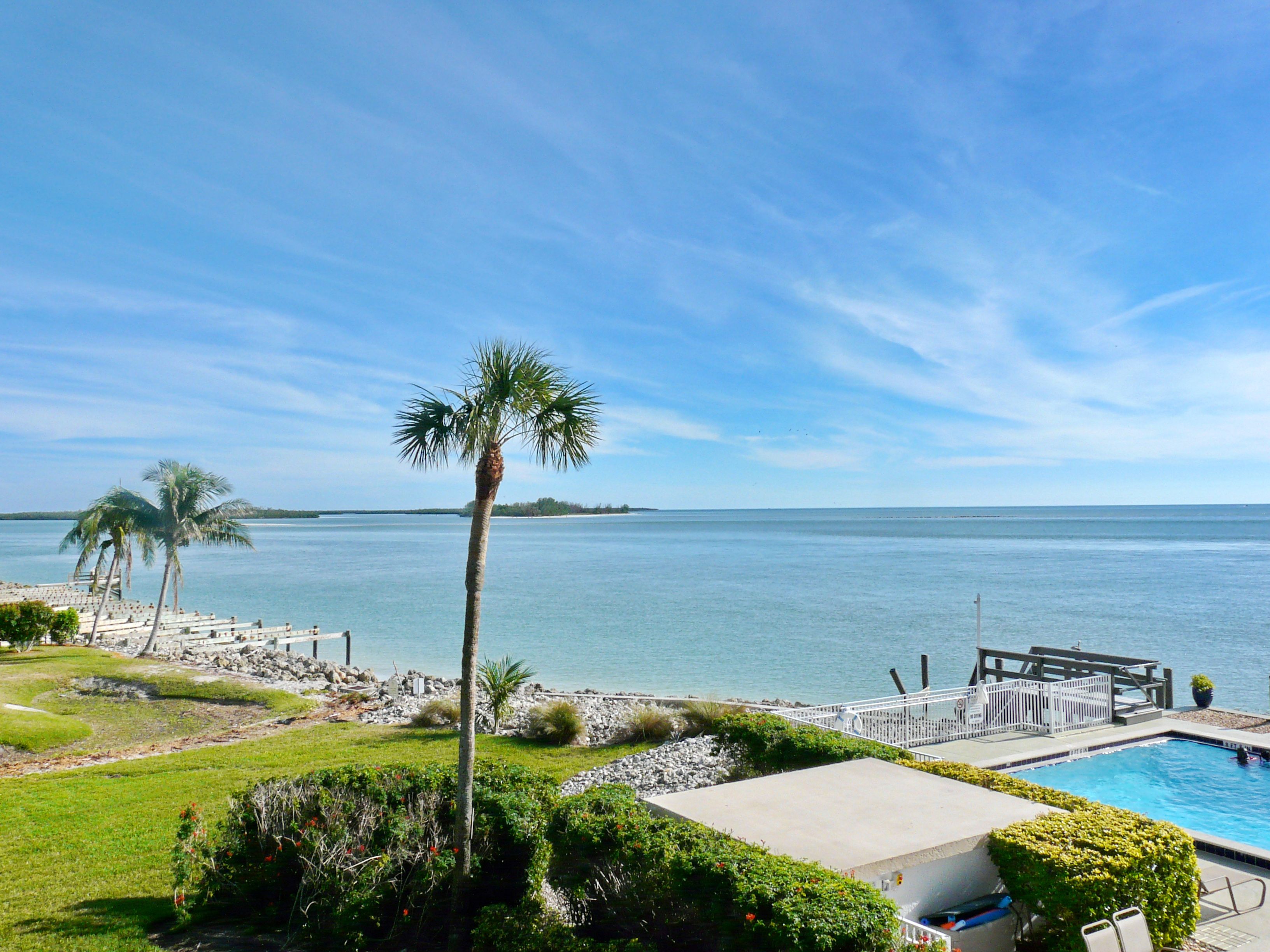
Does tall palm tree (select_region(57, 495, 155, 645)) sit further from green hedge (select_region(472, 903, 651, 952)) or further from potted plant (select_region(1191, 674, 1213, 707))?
potted plant (select_region(1191, 674, 1213, 707))

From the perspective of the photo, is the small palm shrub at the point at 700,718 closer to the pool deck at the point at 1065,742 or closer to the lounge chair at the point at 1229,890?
the pool deck at the point at 1065,742

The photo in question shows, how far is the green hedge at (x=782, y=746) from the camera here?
32.2 feet

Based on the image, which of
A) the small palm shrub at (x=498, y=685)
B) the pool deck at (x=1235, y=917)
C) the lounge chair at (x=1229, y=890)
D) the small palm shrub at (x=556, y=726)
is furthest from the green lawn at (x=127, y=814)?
the lounge chair at (x=1229, y=890)

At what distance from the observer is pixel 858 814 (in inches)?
285

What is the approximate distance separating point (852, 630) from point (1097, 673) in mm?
21712

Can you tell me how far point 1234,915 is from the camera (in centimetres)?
789

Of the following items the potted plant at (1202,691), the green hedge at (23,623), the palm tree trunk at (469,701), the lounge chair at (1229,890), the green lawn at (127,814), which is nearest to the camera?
the palm tree trunk at (469,701)

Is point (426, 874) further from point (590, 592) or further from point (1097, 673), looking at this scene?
point (590, 592)

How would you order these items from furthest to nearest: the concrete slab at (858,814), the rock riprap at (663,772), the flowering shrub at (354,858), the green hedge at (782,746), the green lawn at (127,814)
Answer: the rock riprap at (663,772) → the green hedge at (782,746) → the green lawn at (127,814) → the flowering shrub at (354,858) → the concrete slab at (858,814)

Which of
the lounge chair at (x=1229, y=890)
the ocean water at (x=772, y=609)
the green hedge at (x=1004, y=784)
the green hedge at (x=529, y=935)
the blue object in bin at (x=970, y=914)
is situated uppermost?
the green hedge at (x=1004, y=784)

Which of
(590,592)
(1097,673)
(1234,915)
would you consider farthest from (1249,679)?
(590,592)

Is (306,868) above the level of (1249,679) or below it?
above

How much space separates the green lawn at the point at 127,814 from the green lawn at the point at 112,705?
3.09 meters

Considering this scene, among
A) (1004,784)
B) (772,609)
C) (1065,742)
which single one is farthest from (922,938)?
(772,609)
